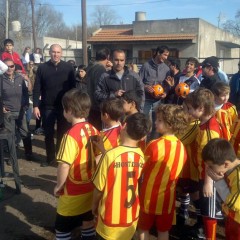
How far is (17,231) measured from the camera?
439 cm

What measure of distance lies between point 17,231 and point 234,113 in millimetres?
3153

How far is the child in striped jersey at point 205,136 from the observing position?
11.9ft

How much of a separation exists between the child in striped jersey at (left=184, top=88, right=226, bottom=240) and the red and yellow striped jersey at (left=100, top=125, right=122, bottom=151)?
0.82m

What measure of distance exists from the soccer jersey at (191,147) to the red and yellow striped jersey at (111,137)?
752mm

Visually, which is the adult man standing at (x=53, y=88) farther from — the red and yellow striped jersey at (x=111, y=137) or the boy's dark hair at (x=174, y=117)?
the boy's dark hair at (x=174, y=117)

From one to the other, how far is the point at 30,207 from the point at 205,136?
2738 millimetres

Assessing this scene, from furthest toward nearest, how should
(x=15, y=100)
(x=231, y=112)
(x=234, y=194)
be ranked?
(x=15, y=100)
(x=231, y=112)
(x=234, y=194)

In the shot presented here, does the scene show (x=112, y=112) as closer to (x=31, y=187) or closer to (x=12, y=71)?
(x=31, y=187)

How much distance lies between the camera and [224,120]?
459 cm

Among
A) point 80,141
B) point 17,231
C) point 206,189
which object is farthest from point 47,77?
point 206,189

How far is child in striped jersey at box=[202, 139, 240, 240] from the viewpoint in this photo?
2672 mm

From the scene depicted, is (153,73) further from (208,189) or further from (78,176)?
(78,176)

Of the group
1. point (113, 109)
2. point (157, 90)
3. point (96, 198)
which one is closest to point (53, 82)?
point (157, 90)

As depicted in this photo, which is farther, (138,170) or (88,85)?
(88,85)
